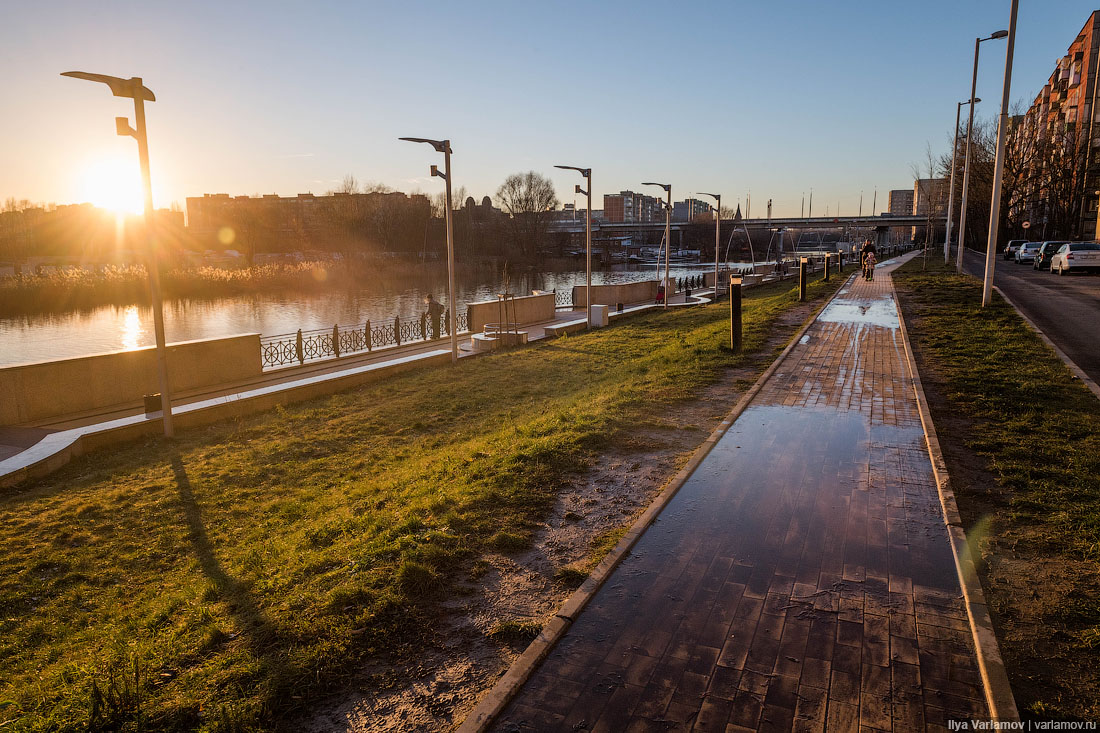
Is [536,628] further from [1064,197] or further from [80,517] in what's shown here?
[1064,197]

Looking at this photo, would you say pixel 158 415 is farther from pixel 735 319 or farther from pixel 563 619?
pixel 735 319

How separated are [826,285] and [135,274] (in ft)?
130

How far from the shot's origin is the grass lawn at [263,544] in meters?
3.50

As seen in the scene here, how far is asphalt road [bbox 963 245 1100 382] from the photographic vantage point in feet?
39.4

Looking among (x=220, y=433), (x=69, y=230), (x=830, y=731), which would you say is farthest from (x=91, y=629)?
(x=69, y=230)

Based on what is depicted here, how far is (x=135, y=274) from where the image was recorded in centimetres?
3975

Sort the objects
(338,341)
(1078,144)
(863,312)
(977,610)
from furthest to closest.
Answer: (1078,144) < (338,341) < (863,312) < (977,610)

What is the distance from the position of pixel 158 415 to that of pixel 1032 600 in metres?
11.8

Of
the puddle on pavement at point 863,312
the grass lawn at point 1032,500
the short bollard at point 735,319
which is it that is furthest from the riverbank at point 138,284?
the grass lawn at point 1032,500

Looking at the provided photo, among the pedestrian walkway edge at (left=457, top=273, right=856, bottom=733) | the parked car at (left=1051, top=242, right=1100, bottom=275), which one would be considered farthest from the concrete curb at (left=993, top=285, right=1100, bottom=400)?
the parked car at (left=1051, top=242, right=1100, bottom=275)

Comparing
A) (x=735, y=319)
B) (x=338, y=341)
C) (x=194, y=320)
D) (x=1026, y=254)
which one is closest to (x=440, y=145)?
(x=338, y=341)

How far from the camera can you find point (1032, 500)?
5312 millimetres

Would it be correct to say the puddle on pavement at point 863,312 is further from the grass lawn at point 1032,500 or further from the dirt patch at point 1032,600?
the dirt patch at point 1032,600

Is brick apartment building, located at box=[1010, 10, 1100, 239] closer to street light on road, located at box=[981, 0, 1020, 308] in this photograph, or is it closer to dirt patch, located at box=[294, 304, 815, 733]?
street light on road, located at box=[981, 0, 1020, 308]
